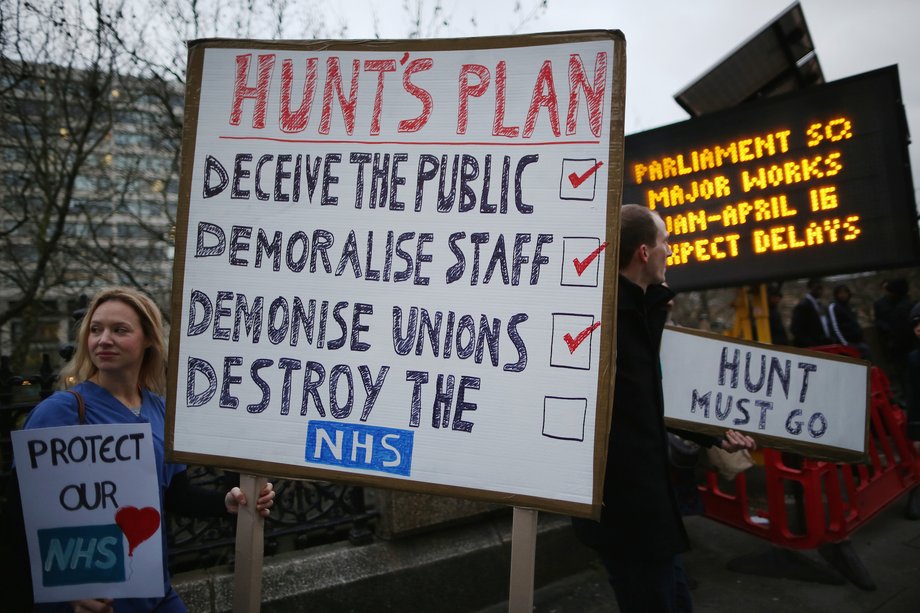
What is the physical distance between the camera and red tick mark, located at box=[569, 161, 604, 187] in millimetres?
1714

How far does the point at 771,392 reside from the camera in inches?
118

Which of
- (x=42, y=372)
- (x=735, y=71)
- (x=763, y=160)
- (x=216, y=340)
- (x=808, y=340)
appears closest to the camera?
(x=216, y=340)

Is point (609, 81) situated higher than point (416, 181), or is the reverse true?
point (609, 81)

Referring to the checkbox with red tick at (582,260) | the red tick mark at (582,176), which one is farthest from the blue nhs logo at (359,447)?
the red tick mark at (582,176)

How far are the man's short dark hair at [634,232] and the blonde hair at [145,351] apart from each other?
5.83ft

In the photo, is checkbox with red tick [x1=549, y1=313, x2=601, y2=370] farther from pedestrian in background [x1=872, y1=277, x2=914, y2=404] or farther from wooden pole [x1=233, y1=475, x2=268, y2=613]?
pedestrian in background [x1=872, y1=277, x2=914, y2=404]

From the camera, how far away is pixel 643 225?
7.22 ft

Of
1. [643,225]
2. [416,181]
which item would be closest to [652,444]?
[643,225]

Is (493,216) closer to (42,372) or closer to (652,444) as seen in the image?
(652,444)

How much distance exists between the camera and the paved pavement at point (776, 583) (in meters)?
3.57

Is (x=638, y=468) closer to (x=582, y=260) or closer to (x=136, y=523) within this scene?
(x=582, y=260)

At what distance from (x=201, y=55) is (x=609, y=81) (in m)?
1.39

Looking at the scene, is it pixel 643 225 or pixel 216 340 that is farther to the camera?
pixel 643 225

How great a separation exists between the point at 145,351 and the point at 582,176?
172 cm
